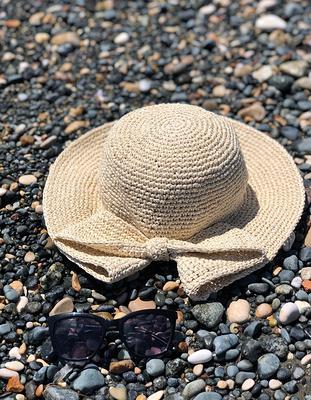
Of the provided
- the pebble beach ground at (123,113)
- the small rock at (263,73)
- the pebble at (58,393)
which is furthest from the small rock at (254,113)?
the pebble at (58,393)

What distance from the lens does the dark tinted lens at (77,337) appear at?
2455mm

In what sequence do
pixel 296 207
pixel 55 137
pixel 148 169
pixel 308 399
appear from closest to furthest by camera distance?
pixel 308 399 < pixel 148 169 < pixel 296 207 < pixel 55 137

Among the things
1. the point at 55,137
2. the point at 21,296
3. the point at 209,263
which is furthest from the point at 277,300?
the point at 55,137

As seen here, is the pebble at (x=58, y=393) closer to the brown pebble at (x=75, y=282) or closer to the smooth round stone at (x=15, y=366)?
the smooth round stone at (x=15, y=366)

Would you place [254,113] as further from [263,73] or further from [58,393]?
[58,393]

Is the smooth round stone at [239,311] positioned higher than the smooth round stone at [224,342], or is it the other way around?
the smooth round stone at [239,311]

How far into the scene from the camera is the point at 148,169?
258cm

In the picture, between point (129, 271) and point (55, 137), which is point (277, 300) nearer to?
point (129, 271)

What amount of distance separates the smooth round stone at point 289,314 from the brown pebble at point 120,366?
1.89ft

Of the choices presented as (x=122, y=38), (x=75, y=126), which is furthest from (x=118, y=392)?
(x=122, y=38)

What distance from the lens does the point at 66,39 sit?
4172 mm

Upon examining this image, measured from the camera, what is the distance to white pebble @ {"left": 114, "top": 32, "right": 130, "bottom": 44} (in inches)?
165

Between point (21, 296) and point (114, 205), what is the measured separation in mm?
503

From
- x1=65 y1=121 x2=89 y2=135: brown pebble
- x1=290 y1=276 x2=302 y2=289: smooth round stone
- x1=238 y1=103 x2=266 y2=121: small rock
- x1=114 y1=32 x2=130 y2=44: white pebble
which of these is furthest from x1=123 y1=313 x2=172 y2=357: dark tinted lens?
x1=114 y1=32 x2=130 y2=44: white pebble
